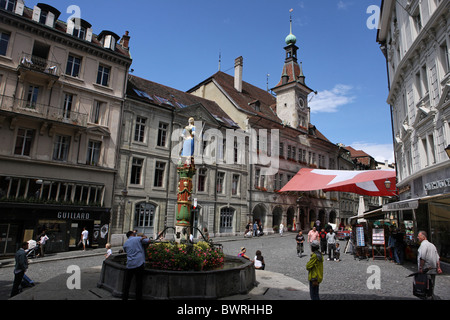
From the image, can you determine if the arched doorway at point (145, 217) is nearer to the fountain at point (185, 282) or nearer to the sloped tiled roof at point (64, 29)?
the sloped tiled roof at point (64, 29)

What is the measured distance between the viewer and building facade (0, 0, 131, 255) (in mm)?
18500

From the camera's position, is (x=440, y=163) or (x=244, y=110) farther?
(x=244, y=110)

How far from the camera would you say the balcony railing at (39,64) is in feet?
63.5

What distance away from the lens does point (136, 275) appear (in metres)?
6.80

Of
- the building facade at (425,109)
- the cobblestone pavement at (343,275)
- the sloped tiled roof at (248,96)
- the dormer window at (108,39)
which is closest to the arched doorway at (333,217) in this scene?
the sloped tiled roof at (248,96)

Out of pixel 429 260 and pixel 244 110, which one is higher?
pixel 244 110

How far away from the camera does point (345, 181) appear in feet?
66.2

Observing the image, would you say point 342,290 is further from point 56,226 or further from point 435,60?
point 56,226

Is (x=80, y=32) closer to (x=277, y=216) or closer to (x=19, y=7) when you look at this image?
(x=19, y=7)

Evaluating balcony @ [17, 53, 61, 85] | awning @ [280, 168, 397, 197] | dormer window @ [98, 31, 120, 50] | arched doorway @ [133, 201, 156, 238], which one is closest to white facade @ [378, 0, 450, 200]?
awning @ [280, 168, 397, 197]

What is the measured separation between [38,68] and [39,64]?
0.65 metres

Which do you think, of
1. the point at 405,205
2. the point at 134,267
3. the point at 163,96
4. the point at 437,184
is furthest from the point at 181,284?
the point at 163,96

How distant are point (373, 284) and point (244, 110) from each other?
2533 cm

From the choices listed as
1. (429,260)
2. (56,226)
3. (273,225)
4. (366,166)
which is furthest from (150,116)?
(366,166)
